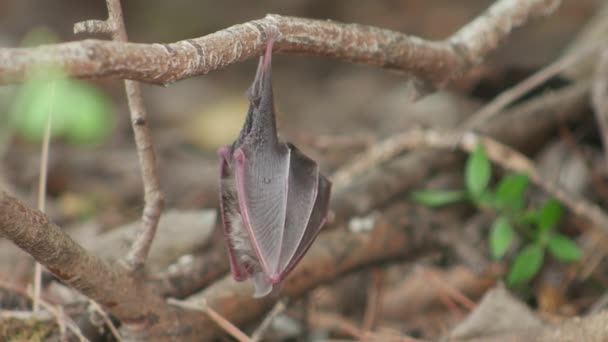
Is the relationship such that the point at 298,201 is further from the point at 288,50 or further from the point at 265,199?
the point at 288,50

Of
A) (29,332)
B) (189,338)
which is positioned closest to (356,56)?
(189,338)

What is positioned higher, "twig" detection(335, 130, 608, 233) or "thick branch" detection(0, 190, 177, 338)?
"thick branch" detection(0, 190, 177, 338)

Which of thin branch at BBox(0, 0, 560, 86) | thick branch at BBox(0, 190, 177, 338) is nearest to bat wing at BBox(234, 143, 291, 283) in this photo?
thin branch at BBox(0, 0, 560, 86)

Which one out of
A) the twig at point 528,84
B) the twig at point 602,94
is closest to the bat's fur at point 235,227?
the twig at point 528,84

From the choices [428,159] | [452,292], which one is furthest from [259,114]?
[428,159]

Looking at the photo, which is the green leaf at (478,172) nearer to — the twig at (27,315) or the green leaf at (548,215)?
the green leaf at (548,215)

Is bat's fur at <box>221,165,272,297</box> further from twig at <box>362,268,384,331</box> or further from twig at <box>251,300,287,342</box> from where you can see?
twig at <box>362,268,384,331</box>
